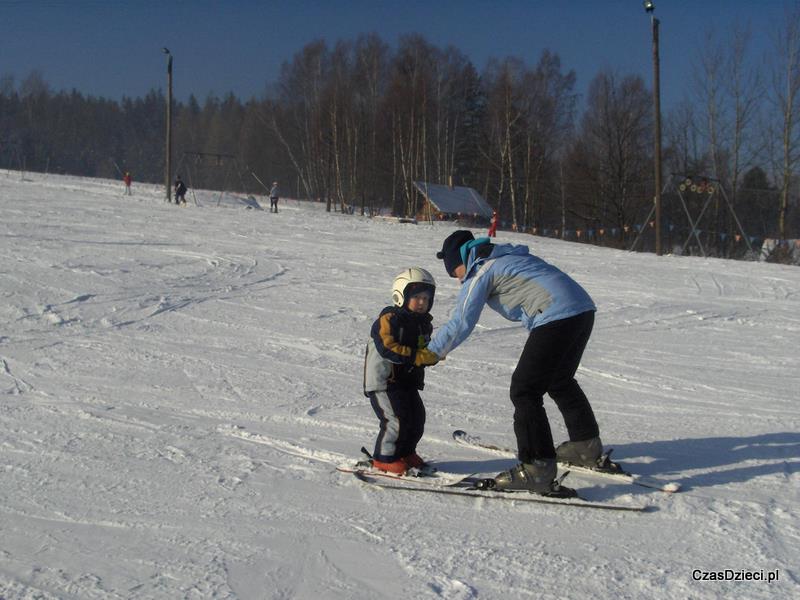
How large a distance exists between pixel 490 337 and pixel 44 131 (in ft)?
324

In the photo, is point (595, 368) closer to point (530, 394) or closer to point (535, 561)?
point (530, 394)

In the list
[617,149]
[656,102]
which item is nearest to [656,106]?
[656,102]

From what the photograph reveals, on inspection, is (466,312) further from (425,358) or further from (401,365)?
(401,365)

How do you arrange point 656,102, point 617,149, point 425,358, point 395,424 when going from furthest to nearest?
point 617,149 < point 656,102 < point 395,424 < point 425,358

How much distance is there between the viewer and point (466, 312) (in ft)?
14.3

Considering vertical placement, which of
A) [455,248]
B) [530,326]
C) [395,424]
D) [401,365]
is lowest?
[395,424]

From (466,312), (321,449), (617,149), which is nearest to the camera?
(466,312)

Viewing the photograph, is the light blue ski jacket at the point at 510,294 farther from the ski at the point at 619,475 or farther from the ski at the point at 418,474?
the ski at the point at 619,475

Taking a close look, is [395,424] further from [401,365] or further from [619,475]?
[619,475]

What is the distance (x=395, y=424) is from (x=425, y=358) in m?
0.52

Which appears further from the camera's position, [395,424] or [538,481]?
[395,424]

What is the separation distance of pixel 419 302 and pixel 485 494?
1161mm

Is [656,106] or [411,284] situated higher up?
[656,106]

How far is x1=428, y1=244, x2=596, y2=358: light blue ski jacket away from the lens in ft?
14.3
